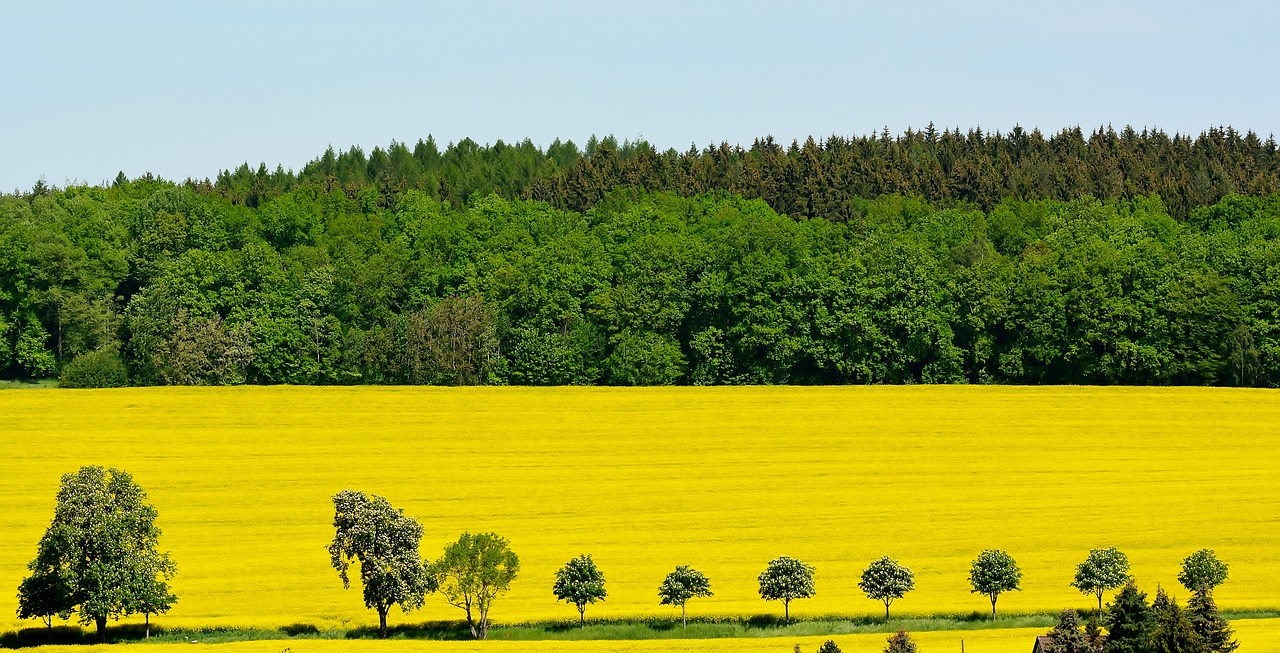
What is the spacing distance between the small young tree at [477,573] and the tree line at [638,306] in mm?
46654

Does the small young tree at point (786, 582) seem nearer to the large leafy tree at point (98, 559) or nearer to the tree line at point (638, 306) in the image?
the large leafy tree at point (98, 559)

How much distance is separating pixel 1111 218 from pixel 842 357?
3629 cm

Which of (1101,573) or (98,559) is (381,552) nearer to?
(98,559)

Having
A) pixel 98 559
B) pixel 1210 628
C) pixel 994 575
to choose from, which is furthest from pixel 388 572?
pixel 1210 628

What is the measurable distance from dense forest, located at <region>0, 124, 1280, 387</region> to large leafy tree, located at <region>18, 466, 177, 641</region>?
44.7 m

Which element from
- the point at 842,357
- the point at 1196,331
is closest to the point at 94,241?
the point at 842,357

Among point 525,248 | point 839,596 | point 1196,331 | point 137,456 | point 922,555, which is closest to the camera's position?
point 839,596

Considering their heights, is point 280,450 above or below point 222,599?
above

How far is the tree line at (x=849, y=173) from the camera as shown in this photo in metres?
167

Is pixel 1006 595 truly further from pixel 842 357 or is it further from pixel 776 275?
pixel 776 275

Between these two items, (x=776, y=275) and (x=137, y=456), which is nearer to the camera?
(x=137, y=456)

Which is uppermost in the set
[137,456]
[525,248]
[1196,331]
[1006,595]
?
[525,248]

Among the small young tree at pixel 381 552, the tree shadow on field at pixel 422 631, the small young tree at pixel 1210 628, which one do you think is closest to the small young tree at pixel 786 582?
the tree shadow on field at pixel 422 631

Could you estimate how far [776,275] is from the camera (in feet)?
396
